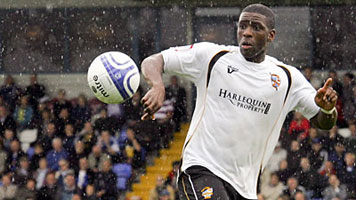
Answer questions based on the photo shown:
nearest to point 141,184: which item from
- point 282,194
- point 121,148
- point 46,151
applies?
point 121,148

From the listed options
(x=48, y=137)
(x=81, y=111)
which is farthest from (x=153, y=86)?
(x=81, y=111)

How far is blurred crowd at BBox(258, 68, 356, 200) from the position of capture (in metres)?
11.3

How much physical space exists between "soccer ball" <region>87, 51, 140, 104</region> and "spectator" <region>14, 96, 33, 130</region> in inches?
372

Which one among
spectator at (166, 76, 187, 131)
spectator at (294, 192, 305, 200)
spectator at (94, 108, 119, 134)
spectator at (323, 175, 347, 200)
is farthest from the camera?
spectator at (166, 76, 187, 131)

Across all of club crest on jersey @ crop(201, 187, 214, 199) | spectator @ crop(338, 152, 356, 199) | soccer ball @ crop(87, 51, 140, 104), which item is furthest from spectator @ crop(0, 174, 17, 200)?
club crest on jersey @ crop(201, 187, 214, 199)

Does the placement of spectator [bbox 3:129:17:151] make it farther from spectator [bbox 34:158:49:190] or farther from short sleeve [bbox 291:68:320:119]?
short sleeve [bbox 291:68:320:119]

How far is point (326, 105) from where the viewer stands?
523 cm

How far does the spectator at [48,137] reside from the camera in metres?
13.7

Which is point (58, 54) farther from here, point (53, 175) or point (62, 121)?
point (53, 175)

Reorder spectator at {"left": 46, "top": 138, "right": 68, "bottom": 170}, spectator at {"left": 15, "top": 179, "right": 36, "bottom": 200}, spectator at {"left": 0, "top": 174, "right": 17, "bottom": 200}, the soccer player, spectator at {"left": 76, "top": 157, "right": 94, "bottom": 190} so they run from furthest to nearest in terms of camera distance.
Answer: spectator at {"left": 46, "top": 138, "right": 68, "bottom": 170}, spectator at {"left": 0, "top": 174, "right": 17, "bottom": 200}, spectator at {"left": 15, "top": 179, "right": 36, "bottom": 200}, spectator at {"left": 76, "top": 157, "right": 94, "bottom": 190}, the soccer player

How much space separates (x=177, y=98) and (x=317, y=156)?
3631 mm

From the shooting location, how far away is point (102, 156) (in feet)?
43.0

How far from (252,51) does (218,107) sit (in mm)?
461

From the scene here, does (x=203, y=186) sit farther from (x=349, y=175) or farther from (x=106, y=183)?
(x=106, y=183)
